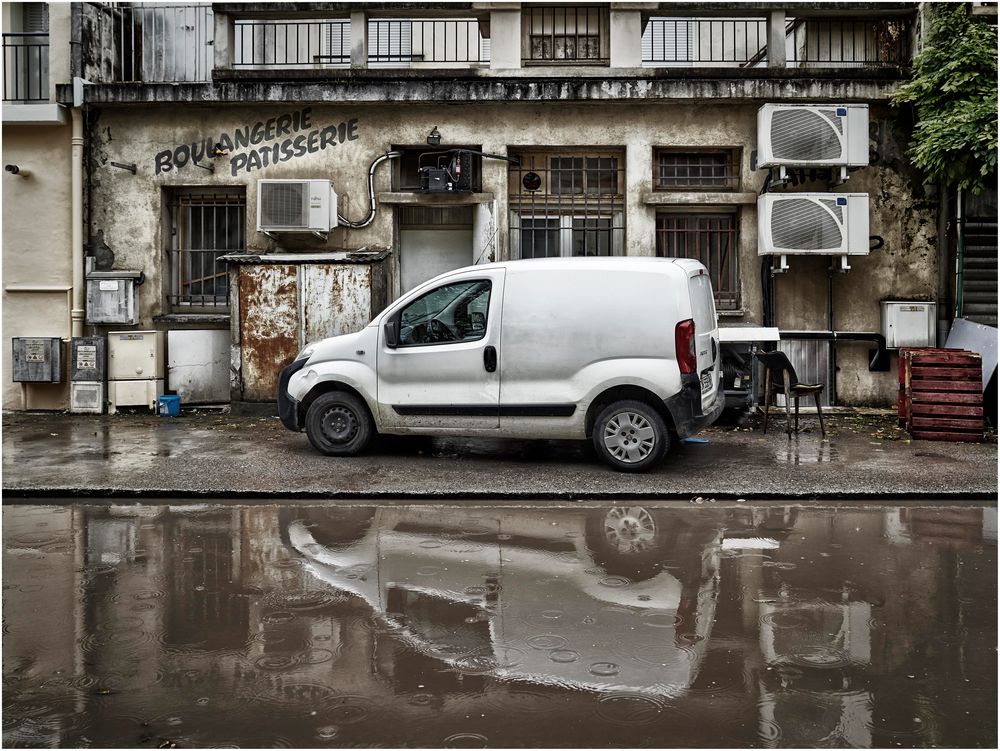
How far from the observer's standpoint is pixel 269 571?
5.69 m

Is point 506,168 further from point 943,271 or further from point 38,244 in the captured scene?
point 38,244

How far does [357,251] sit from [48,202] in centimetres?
468

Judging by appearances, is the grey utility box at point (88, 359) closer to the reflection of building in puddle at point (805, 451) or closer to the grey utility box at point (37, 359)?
the grey utility box at point (37, 359)

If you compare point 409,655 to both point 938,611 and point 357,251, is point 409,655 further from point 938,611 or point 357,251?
point 357,251

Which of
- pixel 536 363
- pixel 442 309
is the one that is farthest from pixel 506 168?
pixel 536 363

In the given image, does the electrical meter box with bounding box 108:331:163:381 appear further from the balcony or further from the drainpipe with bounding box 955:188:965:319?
→ the drainpipe with bounding box 955:188:965:319

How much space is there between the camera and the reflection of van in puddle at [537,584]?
4.18 meters

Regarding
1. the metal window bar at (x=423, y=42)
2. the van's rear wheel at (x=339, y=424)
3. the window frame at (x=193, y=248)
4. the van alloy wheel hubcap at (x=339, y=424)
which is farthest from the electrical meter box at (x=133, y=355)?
the metal window bar at (x=423, y=42)

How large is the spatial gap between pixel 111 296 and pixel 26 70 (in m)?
3.79

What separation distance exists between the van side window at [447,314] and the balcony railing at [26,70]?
8210 millimetres

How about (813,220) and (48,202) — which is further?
(48,202)

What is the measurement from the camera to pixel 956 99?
12.3m

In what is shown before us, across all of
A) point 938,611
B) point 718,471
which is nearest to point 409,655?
point 938,611

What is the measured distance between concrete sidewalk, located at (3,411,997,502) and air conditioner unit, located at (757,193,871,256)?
2.47 m
